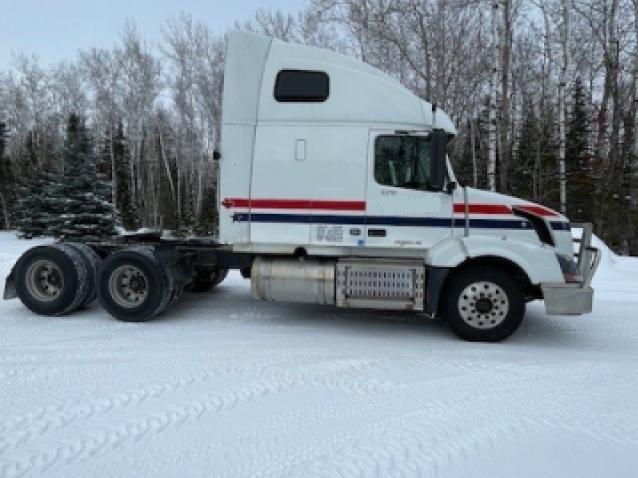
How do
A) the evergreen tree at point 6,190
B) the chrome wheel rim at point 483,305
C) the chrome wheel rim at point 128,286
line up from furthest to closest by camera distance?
the evergreen tree at point 6,190 < the chrome wheel rim at point 128,286 < the chrome wheel rim at point 483,305

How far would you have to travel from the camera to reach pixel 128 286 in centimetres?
599

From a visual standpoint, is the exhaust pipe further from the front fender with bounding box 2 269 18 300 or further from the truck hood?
the front fender with bounding box 2 269 18 300

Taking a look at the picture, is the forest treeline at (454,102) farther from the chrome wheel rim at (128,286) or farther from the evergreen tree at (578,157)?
the chrome wheel rim at (128,286)

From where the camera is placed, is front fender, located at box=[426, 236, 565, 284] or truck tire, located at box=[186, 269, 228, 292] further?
truck tire, located at box=[186, 269, 228, 292]

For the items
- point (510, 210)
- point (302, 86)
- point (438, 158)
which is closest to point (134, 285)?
point (302, 86)

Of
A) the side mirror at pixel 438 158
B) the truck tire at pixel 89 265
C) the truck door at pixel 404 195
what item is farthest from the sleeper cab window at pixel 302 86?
the truck tire at pixel 89 265

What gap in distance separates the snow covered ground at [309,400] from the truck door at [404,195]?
4.19ft

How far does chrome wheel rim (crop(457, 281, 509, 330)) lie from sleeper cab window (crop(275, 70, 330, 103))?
2.90 metres

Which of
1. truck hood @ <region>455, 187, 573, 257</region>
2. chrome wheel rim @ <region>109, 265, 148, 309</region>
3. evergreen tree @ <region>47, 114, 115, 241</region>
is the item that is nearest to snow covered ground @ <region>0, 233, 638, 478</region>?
chrome wheel rim @ <region>109, 265, 148, 309</region>

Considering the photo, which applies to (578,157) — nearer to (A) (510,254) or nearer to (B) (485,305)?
(A) (510,254)

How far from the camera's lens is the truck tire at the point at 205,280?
742cm

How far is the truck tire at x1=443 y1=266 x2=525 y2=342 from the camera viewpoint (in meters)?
5.22

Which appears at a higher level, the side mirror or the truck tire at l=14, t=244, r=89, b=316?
the side mirror

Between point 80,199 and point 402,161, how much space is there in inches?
689
